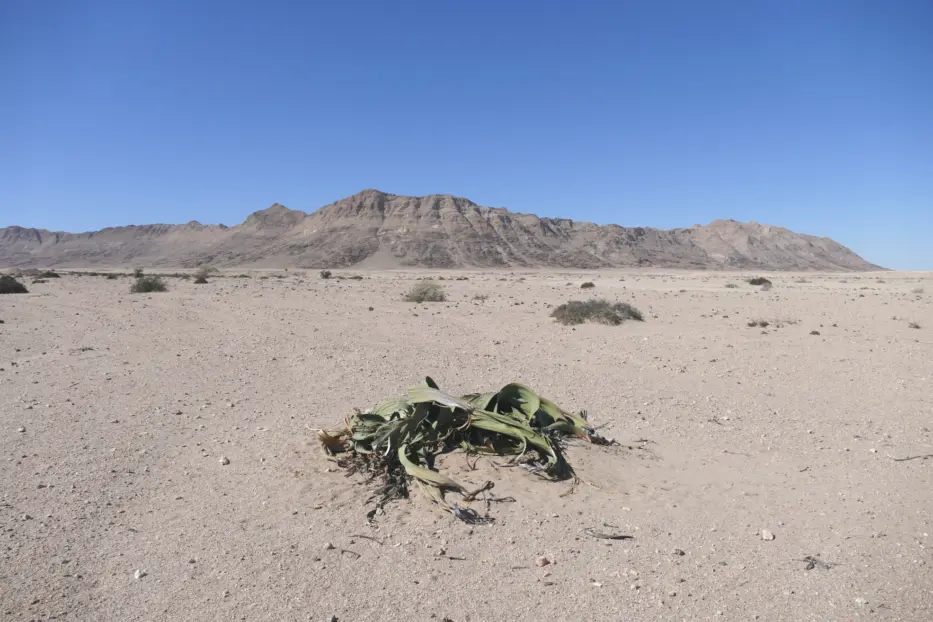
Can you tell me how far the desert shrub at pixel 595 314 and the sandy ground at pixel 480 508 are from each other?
5.66 m

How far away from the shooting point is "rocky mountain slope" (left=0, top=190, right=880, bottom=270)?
12700cm

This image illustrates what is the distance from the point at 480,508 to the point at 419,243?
417ft

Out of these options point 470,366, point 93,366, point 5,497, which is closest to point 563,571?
point 5,497

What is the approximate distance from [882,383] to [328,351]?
10.1m

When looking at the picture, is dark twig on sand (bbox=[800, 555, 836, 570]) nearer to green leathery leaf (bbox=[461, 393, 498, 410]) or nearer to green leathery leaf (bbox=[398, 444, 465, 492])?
green leathery leaf (bbox=[398, 444, 465, 492])

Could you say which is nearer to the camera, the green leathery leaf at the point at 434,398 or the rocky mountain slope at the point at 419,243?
the green leathery leaf at the point at 434,398

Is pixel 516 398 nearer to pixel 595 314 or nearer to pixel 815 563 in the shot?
pixel 815 563

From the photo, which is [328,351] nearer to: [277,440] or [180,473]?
[277,440]

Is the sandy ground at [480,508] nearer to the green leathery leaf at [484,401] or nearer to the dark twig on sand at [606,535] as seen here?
the dark twig on sand at [606,535]

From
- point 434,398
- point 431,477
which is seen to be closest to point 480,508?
point 431,477

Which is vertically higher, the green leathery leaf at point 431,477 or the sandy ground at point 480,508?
the green leathery leaf at point 431,477

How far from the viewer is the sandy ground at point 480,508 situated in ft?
12.6

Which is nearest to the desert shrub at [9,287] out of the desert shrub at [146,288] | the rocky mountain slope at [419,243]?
the desert shrub at [146,288]

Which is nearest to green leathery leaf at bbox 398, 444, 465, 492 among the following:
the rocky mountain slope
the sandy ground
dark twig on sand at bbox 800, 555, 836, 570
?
the sandy ground
